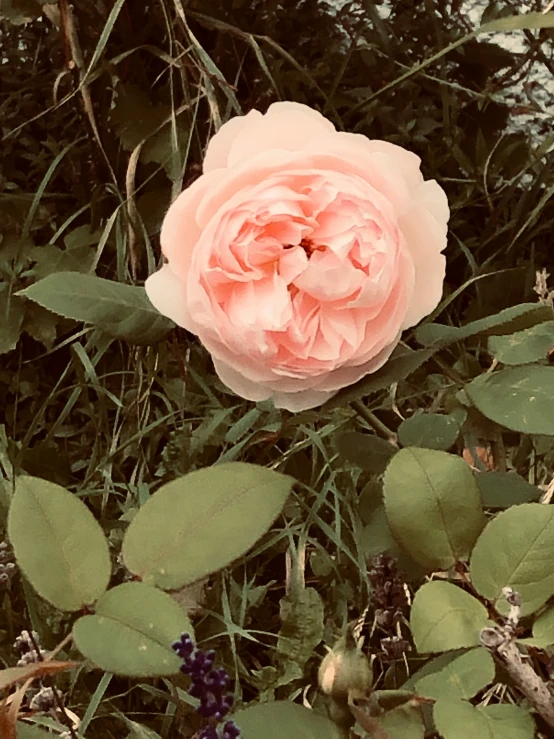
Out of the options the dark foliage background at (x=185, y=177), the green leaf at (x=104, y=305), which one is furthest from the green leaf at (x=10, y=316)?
the green leaf at (x=104, y=305)

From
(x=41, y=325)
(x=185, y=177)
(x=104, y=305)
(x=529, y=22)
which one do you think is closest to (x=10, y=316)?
(x=41, y=325)

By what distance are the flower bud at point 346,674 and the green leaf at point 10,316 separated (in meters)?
0.46

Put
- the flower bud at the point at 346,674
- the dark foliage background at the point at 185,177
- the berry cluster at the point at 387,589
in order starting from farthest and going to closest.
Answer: the dark foliage background at the point at 185,177, the berry cluster at the point at 387,589, the flower bud at the point at 346,674

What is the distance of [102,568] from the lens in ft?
0.98

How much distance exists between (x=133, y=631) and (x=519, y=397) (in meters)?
0.18

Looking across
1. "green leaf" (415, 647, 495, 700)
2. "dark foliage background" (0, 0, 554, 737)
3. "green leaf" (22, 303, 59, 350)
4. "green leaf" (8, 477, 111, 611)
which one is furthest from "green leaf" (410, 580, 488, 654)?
"green leaf" (22, 303, 59, 350)

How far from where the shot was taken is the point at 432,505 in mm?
A: 314

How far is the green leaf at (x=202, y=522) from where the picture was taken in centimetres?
30

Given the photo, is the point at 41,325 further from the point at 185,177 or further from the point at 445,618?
the point at 445,618

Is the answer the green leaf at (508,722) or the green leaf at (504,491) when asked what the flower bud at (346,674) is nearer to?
the green leaf at (508,722)

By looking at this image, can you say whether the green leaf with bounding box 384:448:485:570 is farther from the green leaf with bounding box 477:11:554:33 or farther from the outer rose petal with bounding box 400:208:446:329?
the green leaf with bounding box 477:11:554:33

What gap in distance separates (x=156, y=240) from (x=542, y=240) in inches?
12.2

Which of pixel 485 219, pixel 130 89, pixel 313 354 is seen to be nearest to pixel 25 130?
pixel 130 89

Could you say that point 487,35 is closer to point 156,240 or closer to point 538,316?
point 156,240
